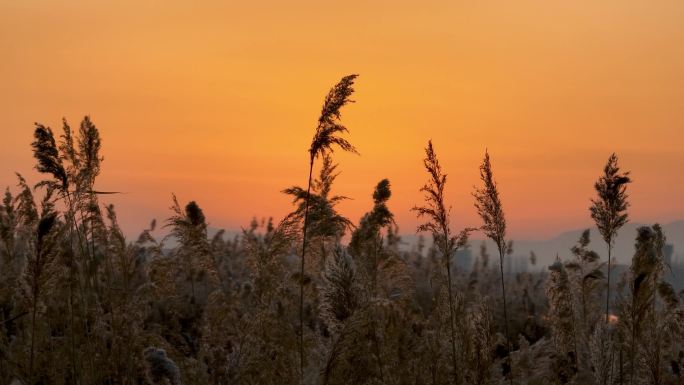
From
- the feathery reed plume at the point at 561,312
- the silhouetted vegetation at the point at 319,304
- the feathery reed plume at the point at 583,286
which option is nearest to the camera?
the silhouetted vegetation at the point at 319,304

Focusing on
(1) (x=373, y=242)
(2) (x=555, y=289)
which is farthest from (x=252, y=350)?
(2) (x=555, y=289)

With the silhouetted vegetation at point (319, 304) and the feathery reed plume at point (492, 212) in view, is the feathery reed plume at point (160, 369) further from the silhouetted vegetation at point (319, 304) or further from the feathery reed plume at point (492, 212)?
the feathery reed plume at point (492, 212)

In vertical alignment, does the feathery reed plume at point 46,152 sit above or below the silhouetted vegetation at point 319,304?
above

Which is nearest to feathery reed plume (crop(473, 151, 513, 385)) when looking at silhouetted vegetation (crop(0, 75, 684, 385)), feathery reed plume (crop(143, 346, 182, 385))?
silhouetted vegetation (crop(0, 75, 684, 385))

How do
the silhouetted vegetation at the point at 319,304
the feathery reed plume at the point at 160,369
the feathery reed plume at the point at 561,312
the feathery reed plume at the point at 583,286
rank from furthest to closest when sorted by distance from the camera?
the feathery reed plume at the point at 583,286, the feathery reed plume at the point at 561,312, the silhouetted vegetation at the point at 319,304, the feathery reed plume at the point at 160,369

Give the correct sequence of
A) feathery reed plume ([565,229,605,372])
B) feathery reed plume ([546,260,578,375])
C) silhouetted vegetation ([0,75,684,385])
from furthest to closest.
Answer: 1. feathery reed plume ([565,229,605,372])
2. feathery reed plume ([546,260,578,375])
3. silhouetted vegetation ([0,75,684,385])

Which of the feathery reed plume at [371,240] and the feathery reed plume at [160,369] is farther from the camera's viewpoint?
the feathery reed plume at [371,240]

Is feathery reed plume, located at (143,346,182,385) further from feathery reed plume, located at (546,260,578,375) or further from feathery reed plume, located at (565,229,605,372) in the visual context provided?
feathery reed plume, located at (565,229,605,372)

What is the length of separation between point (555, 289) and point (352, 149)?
393 centimetres

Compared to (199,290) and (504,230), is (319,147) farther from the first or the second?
(199,290)

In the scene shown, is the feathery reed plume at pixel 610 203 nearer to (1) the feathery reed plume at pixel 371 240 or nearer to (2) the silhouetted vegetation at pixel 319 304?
(2) the silhouetted vegetation at pixel 319 304

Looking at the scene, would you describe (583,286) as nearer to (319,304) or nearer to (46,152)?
(319,304)

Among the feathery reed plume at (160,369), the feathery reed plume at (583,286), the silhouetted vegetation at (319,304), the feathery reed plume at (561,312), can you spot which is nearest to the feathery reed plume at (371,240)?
the silhouetted vegetation at (319,304)

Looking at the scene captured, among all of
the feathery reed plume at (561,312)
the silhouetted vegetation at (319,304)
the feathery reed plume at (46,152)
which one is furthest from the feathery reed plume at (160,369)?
the feathery reed plume at (561,312)
